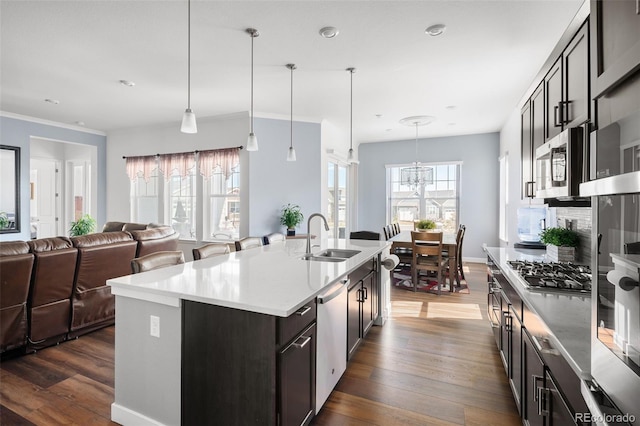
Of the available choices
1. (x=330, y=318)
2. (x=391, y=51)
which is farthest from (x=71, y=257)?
(x=391, y=51)

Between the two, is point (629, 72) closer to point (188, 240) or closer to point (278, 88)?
point (278, 88)

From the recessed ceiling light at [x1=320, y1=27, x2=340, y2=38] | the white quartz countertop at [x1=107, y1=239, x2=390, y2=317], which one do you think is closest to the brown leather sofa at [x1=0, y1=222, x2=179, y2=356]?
the white quartz countertop at [x1=107, y1=239, x2=390, y2=317]

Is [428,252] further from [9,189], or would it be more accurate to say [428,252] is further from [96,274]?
[9,189]

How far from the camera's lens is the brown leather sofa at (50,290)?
2.70 meters

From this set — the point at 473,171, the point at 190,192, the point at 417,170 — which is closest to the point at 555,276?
the point at 417,170

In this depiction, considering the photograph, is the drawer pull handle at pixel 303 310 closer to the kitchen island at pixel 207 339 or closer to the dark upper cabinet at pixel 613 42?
the kitchen island at pixel 207 339

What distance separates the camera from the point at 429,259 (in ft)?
15.9

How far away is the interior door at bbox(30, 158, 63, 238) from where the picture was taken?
7.69m

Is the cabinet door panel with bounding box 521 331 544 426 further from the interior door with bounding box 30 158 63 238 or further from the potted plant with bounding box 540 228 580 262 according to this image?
the interior door with bounding box 30 158 63 238

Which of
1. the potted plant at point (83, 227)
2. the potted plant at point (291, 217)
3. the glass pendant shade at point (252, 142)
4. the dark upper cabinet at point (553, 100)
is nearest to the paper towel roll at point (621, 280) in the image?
the dark upper cabinet at point (553, 100)

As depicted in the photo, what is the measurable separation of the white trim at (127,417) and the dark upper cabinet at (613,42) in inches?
94.5

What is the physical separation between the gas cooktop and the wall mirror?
7733 millimetres

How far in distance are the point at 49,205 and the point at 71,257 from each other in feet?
22.3

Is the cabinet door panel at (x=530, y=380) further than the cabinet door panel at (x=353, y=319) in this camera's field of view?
No
